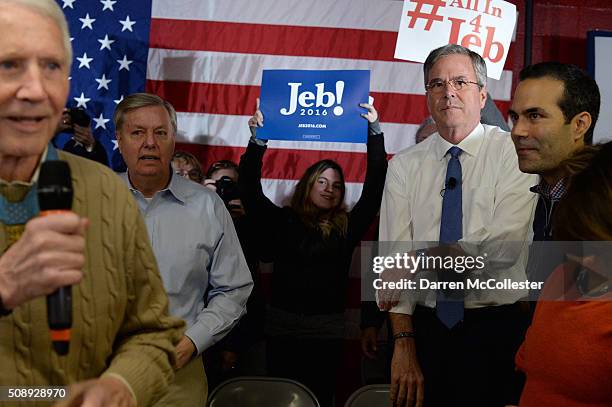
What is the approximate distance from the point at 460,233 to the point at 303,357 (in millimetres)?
1267

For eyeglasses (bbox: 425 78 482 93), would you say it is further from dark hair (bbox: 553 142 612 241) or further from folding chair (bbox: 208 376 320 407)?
folding chair (bbox: 208 376 320 407)

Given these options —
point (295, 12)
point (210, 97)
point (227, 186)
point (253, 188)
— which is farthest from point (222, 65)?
point (253, 188)

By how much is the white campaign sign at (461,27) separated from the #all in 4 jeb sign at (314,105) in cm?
26

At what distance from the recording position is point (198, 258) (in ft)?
7.57

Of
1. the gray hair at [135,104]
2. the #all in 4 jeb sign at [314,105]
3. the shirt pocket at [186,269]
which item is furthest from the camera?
the #all in 4 jeb sign at [314,105]

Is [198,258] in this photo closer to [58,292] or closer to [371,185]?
[371,185]

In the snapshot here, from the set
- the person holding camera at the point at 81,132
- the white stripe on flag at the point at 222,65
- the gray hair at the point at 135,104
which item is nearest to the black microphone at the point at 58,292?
the gray hair at the point at 135,104

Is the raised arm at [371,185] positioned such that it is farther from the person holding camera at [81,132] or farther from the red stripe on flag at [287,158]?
the person holding camera at [81,132]

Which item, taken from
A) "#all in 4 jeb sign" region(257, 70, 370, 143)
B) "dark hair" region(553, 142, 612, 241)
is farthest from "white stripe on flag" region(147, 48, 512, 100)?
"dark hair" region(553, 142, 612, 241)

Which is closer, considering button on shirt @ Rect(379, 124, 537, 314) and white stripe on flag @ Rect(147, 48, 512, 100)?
button on shirt @ Rect(379, 124, 537, 314)

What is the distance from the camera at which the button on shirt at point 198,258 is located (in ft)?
7.43

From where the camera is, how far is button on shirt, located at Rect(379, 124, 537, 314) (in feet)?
7.04

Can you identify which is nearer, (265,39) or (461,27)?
(461,27)

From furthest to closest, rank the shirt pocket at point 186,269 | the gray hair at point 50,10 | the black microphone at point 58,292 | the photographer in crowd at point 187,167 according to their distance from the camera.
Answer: the photographer in crowd at point 187,167, the shirt pocket at point 186,269, the gray hair at point 50,10, the black microphone at point 58,292
